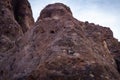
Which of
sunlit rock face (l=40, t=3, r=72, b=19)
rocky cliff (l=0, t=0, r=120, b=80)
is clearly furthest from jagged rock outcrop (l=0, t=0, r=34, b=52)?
rocky cliff (l=0, t=0, r=120, b=80)

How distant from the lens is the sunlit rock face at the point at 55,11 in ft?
54.4

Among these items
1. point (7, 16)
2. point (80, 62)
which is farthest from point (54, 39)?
point (7, 16)

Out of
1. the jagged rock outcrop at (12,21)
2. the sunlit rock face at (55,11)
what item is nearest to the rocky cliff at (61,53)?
the sunlit rock face at (55,11)

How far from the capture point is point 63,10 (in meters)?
17.0

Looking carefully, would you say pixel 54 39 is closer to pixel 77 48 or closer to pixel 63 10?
pixel 77 48

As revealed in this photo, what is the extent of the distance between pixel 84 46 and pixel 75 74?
6.02 feet

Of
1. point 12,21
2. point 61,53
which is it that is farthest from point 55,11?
point 12,21

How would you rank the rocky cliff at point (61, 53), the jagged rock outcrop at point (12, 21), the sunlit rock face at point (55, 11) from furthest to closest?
1. the jagged rock outcrop at point (12, 21)
2. the sunlit rock face at point (55, 11)
3. the rocky cliff at point (61, 53)

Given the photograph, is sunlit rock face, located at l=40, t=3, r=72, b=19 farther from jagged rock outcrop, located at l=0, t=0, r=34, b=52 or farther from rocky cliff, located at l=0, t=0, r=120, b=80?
jagged rock outcrop, located at l=0, t=0, r=34, b=52

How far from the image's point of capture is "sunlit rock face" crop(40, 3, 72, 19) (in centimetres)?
1659

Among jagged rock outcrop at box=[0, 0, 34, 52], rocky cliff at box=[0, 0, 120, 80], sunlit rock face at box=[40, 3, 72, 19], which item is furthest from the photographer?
jagged rock outcrop at box=[0, 0, 34, 52]

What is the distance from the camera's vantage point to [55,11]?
17109 mm

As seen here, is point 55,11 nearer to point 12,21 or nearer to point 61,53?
point 61,53

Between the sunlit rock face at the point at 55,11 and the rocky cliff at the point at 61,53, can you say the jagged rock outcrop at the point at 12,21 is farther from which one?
the rocky cliff at the point at 61,53
